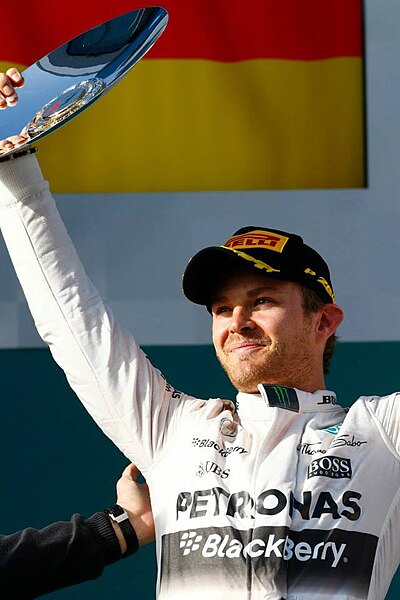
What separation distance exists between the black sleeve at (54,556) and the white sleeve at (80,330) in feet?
0.46

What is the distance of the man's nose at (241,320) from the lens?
2295 millimetres

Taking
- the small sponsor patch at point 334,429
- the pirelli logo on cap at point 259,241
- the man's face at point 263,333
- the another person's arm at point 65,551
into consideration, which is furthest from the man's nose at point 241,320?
the another person's arm at point 65,551

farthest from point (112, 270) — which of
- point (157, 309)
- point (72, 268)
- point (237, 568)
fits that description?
point (237, 568)

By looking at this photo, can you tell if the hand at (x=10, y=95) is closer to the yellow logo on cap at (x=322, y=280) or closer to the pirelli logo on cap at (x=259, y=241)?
the pirelli logo on cap at (x=259, y=241)

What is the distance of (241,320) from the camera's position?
7.54 feet

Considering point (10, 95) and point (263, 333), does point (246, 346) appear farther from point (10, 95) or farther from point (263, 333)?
point (10, 95)

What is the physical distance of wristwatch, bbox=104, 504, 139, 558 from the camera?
2.30 m

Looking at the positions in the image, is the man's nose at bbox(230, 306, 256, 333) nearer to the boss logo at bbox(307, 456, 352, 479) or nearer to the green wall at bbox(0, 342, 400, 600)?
the boss logo at bbox(307, 456, 352, 479)

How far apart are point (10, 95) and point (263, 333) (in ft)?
1.94

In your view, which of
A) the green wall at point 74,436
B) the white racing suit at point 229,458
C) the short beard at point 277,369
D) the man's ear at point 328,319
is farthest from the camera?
the green wall at point 74,436

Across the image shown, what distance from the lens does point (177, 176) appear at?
3.21 metres

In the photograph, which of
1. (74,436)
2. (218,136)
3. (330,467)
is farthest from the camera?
(218,136)

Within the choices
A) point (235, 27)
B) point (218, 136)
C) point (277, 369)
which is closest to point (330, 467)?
point (277, 369)

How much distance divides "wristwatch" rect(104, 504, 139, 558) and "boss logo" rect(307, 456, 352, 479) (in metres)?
0.34
